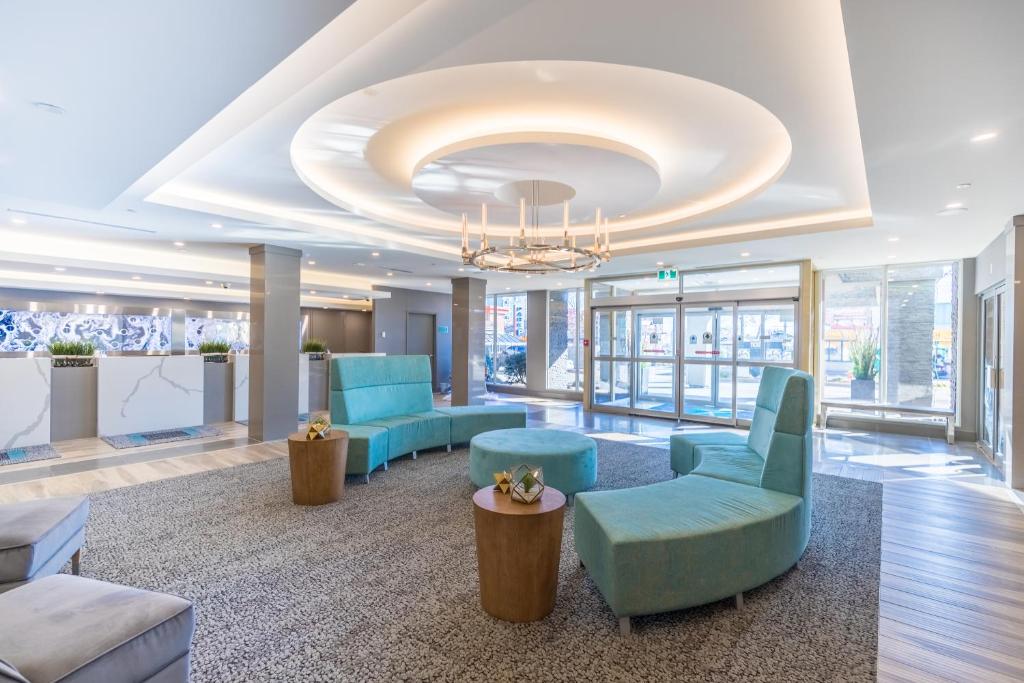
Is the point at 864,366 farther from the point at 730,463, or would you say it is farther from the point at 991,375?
the point at 730,463

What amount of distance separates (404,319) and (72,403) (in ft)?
23.7

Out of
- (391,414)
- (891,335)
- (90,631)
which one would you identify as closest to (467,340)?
(391,414)

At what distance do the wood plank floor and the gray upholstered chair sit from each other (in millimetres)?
2263

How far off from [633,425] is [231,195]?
7.01m

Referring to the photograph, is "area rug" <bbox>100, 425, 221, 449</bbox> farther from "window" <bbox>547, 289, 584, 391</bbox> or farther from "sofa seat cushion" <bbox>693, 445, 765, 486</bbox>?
"window" <bbox>547, 289, 584, 391</bbox>

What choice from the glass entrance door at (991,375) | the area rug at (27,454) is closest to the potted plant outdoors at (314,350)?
the area rug at (27,454)

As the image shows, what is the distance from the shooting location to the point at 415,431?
6031mm

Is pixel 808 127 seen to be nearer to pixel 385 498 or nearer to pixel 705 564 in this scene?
pixel 705 564

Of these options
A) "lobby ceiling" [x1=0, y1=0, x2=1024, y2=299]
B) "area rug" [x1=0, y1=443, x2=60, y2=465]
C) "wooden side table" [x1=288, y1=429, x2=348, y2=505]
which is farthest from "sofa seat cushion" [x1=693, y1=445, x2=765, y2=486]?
"area rug" [x1=0, y1=443, x2=60, y2=465]

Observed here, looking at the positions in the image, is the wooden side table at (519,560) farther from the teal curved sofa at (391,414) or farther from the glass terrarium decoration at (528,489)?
the teal curved sofa at (391,414)

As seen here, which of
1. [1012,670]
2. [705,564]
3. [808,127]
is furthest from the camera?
[808,127]

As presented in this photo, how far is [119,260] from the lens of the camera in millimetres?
8133

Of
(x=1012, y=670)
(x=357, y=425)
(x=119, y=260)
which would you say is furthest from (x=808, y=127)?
(x=119, y=260)

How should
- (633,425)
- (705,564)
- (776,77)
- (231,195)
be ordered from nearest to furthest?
(705,564), (776,77), (231,195), (633,425)
